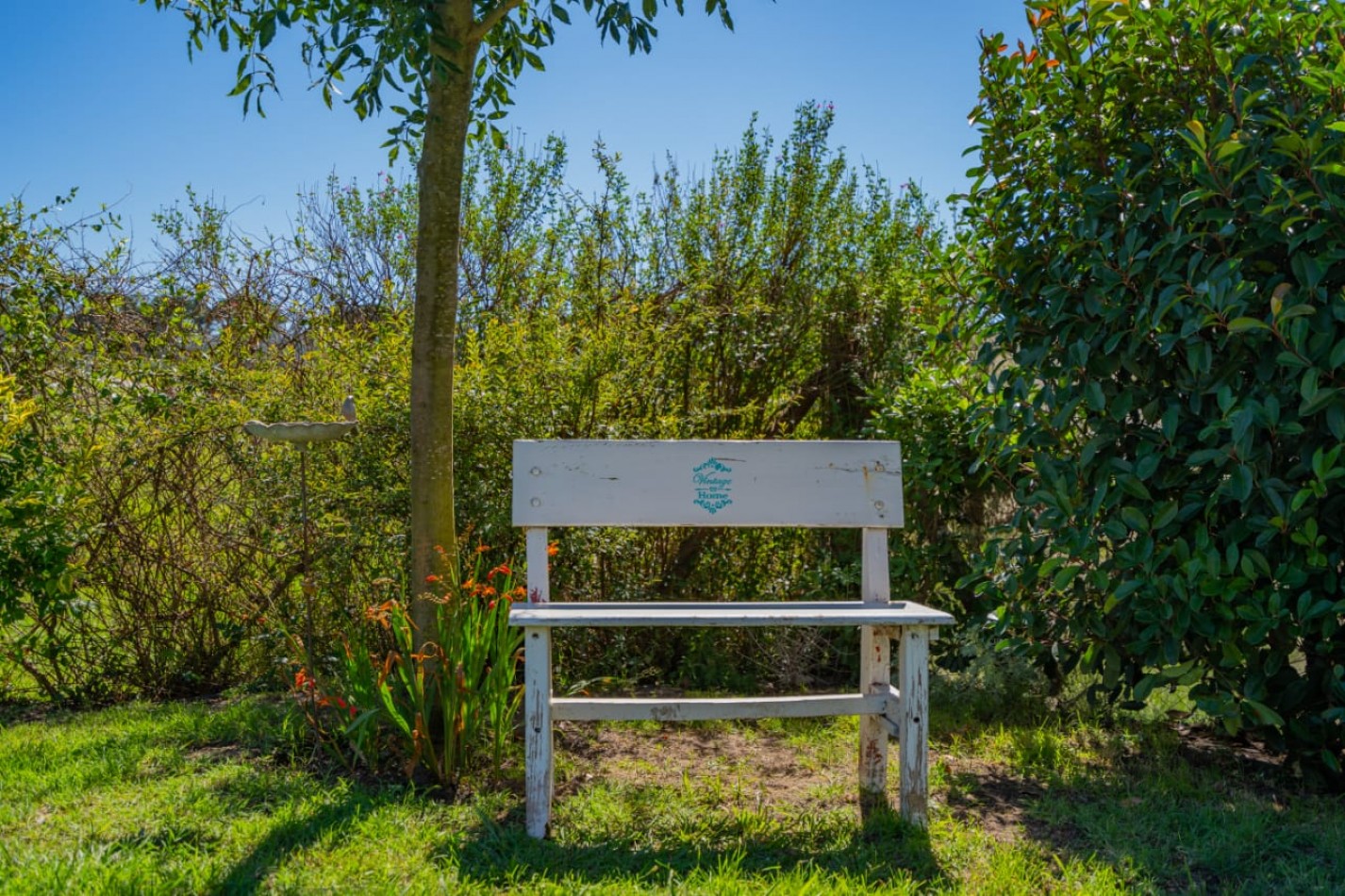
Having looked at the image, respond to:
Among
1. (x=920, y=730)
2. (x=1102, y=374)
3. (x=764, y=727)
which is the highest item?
(x=1102, y=374)

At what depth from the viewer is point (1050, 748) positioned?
12.3 feet

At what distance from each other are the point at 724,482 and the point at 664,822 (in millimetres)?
Answer: 1130

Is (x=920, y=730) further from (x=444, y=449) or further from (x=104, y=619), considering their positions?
(x=104, y=619)

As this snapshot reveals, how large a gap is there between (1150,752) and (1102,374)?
1484mm

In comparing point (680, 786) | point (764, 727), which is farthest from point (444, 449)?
point (764, 727)

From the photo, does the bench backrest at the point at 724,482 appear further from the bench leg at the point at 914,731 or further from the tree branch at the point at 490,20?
the tree branch at the point at 490,20

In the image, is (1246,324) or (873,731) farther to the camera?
(873,731)

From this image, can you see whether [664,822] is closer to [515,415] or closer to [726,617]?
[726,617]

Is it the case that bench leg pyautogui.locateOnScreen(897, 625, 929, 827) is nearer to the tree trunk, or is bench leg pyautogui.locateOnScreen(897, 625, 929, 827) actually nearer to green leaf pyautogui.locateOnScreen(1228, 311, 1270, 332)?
green leaf pyautogui.locateOnScreen(1228, 311, 1270, 332)

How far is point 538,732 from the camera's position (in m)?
2.96

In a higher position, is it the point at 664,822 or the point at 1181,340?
the point at 1181,340

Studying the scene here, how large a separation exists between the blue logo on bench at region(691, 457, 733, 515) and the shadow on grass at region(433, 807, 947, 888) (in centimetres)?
104

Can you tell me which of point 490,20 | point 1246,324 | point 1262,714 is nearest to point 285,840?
point 490,20

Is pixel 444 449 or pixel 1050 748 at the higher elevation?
pixel 444 449
